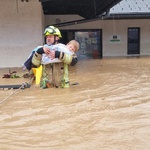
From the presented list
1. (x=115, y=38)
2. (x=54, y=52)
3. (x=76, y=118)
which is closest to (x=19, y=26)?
(x=54, y=52)

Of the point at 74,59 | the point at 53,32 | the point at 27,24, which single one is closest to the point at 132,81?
the point at 74,59

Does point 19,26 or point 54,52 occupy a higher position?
point 19,26

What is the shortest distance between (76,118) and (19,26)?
9.02 metres

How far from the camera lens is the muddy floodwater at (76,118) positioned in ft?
11.8

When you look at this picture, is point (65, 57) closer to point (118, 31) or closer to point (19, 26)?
Answer: point (19, 26)

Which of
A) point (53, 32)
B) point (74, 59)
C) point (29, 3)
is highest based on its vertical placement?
point (29, 3)

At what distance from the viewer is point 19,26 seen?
507 inches

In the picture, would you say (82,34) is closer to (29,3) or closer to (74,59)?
(29,3)

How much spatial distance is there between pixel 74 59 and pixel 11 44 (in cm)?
640

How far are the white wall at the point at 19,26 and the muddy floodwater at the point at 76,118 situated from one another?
6003mm

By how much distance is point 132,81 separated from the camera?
8.24m

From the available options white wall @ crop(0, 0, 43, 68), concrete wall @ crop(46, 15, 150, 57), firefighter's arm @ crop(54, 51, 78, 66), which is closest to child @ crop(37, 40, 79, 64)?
firefighter's arm @ crop(54, 51, 78, 66)

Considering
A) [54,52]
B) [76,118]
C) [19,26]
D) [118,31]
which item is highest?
[19,26]

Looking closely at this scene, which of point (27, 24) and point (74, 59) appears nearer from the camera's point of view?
point (74, 59)
